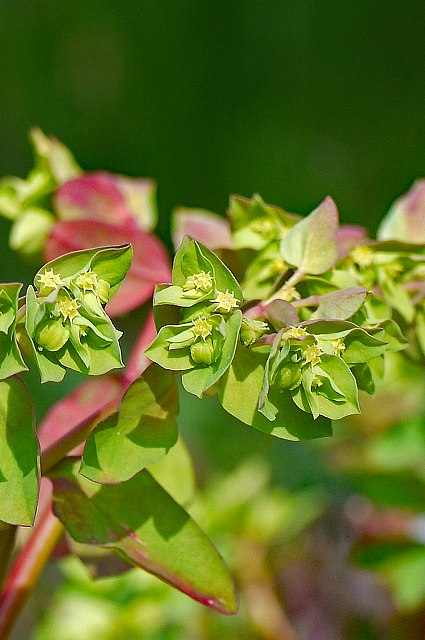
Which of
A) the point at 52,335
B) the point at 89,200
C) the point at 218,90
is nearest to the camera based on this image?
the point at 52,335

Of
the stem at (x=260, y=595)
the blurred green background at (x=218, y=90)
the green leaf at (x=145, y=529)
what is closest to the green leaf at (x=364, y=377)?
the green leaf at (x=145, y=529)

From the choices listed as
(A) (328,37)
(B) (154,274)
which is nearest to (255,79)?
(A) (328,37)

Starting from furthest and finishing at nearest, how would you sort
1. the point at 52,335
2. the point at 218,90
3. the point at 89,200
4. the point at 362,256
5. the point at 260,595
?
the point at 218,90, the point at 260,595, the point at 89,200, the point at 362,256, the point at 52,335

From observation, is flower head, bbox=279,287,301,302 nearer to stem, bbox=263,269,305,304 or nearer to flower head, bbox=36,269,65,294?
stem, bbox=263,269,305,304

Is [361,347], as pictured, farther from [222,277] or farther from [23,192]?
[23,192]

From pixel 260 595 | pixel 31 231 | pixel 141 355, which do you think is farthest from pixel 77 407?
pixel 260 595
